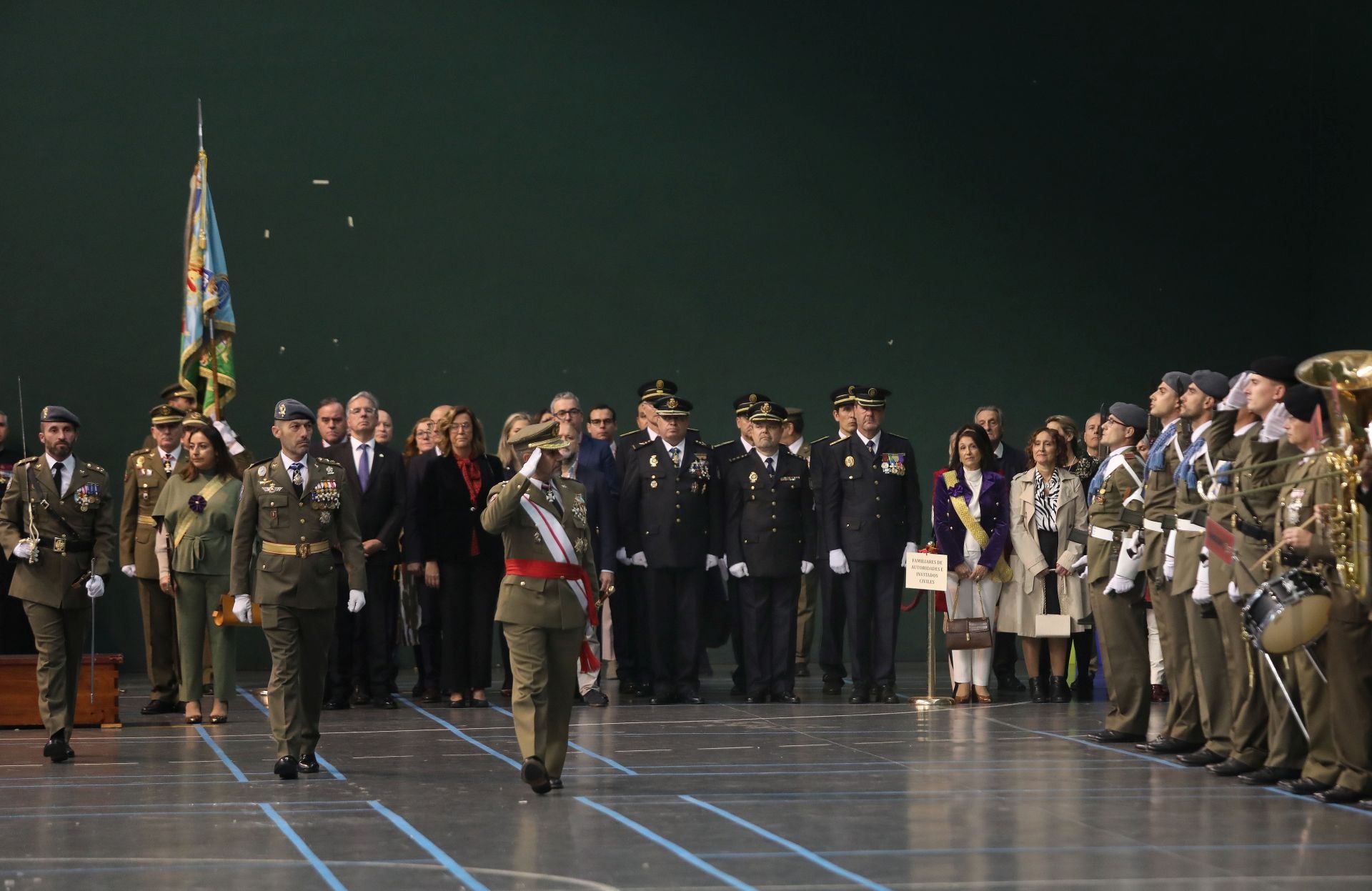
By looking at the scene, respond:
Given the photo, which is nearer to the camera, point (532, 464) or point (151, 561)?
point (532, 464)

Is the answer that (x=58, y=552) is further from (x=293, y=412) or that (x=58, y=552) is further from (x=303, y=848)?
(x=303, y=848)

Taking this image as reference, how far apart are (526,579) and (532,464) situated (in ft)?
1.42

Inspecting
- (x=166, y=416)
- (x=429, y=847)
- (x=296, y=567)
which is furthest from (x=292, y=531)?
(x=166, y=416)

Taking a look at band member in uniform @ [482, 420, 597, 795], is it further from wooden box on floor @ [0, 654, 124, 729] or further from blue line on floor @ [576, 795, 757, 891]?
wooden box on floor @ [0, 654, 124, 729]

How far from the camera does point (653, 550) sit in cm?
996

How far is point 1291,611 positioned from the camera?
6086 millimetres

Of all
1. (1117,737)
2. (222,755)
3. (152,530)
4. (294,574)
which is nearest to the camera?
(294,574)

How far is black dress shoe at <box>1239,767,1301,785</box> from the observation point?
6.68 metres

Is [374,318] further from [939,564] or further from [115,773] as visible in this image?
[115,773]

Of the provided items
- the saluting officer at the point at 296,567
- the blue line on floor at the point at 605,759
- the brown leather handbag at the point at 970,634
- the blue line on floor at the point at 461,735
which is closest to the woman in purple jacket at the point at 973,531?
the brown leather handbag at the point at 970,634

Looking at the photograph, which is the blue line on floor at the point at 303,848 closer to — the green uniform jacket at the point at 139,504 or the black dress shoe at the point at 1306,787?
the black dress shoe at the point at 1306,787

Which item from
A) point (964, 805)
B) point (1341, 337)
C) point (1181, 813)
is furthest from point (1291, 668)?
point (1341, 337)

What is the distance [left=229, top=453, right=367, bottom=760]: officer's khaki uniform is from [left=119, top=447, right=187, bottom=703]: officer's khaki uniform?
2460 millimetres

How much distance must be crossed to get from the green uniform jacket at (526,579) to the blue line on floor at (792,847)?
2.72ft
